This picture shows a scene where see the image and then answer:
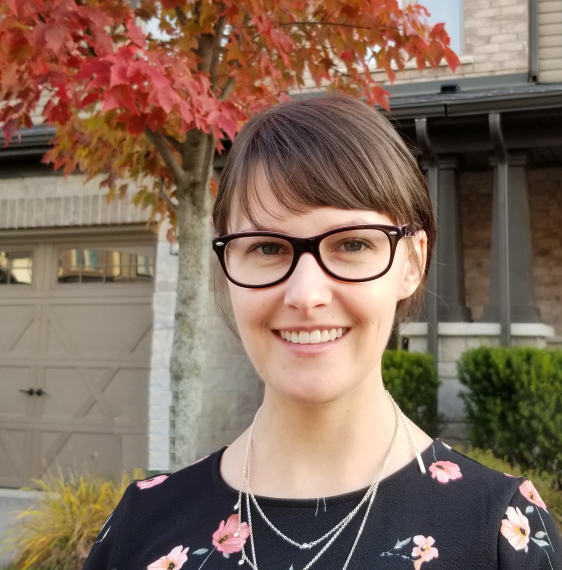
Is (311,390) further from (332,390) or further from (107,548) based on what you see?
(107,548)

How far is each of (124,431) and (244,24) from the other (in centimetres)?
471

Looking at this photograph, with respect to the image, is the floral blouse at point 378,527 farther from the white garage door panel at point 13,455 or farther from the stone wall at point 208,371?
the white garage door panel at point 13,455

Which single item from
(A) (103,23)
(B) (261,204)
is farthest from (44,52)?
(B) (261,204)

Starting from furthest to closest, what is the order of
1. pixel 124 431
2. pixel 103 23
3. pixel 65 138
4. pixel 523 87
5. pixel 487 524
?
1. pixel 124 431
2. pixel 523 87
3. pixel 65 138
4. pixel 103 23
5. pixel 487 524

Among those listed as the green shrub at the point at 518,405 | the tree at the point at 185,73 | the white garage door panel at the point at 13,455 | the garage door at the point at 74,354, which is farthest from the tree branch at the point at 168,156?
the white garage door panel at the point at 13,455

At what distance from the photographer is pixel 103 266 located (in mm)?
7164

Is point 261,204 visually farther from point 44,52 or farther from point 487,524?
point 44,52

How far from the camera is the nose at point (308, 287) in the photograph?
43.8 inches

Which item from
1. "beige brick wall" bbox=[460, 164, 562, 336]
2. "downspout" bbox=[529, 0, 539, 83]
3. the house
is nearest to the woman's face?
the house

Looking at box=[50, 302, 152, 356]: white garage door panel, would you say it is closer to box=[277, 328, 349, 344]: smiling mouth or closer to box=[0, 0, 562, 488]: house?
box=[0, 0, 562, 488]: house

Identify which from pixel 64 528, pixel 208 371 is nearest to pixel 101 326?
pixel 208 371

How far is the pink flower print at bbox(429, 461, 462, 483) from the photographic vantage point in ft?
4.00

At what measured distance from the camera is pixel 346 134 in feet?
3.91

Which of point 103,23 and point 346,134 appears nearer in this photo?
point 346,134
